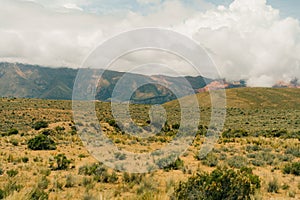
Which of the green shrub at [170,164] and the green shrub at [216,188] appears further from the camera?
the green shrub at [170,164]

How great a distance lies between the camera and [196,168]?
57.0 feet

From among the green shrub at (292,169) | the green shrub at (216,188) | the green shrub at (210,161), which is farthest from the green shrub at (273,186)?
the green shrub at (210,161)

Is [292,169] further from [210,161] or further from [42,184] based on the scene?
[42,184]

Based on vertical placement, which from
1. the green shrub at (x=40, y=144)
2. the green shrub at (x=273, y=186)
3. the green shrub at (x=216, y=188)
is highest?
the green shrub at (x=216, y=188)

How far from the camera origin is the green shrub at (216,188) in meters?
9.32

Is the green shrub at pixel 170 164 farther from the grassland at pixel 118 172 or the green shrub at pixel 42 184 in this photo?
the green shrub at pixel 42 184

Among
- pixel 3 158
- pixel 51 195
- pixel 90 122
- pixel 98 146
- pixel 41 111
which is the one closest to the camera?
pixel 51 195

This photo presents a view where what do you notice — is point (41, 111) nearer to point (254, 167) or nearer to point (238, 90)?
point (254, 167)

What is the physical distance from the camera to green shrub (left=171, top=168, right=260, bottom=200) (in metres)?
9.32

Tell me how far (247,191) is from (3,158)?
15.5m

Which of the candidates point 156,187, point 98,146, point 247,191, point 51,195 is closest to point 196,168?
point 156,187

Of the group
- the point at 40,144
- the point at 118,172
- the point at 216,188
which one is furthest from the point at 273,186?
the point at 40,144

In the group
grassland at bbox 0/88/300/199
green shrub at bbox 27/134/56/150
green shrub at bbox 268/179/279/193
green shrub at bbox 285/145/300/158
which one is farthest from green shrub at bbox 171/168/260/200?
green shrub at bbox 27/134/56/150

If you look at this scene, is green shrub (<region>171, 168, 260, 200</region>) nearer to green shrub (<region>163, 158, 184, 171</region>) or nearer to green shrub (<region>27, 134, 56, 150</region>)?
green shrub (<region>163, 158, 184, 171</region>)
